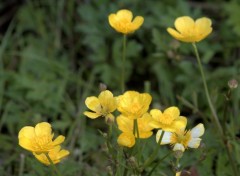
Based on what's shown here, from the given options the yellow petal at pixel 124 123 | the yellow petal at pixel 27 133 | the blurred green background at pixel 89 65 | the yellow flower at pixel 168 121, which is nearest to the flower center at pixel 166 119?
the yellow flower at pixel 168 121

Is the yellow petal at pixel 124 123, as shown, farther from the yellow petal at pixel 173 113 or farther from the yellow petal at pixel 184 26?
the yellow petal at pixel 184 26

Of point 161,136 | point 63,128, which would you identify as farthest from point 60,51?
point 161,136

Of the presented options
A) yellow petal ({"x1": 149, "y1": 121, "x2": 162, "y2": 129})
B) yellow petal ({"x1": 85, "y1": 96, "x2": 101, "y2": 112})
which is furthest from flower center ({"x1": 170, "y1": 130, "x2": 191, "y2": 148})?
yellow petal ({"x1": 85, "y1": 96, "x2": 101, "y2": 112})

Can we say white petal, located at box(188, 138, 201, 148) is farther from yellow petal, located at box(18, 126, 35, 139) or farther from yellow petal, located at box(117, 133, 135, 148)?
yellow petal, located at box(18, 126, 35, 139)

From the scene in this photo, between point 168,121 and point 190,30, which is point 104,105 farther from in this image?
point 190,30

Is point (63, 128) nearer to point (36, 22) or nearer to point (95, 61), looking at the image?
point (95, 61)

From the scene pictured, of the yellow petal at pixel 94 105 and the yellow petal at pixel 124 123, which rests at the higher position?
the yellow petal at pixel 94 105

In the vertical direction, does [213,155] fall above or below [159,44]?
below
